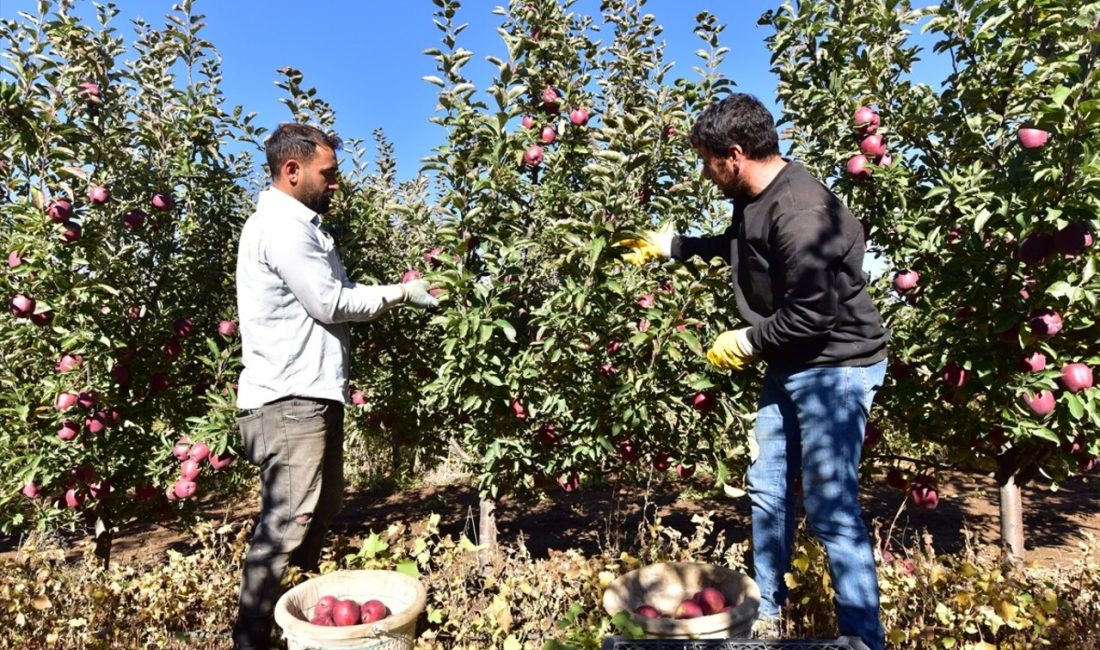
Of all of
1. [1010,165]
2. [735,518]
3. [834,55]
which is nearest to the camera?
[1010,165]

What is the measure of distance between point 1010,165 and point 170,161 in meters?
3.84

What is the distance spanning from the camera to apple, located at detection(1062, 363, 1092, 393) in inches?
90.6

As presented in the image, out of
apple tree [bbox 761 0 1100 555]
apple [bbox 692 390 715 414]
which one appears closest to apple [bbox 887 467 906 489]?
apple tree [bbox 761 0 1100 555]

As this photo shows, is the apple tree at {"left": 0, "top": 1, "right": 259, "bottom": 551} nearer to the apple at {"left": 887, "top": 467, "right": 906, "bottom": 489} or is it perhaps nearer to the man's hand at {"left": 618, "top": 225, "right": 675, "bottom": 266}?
the man's hand at {"left": 618, "top": 225, "right": 675, "bottom": 266}

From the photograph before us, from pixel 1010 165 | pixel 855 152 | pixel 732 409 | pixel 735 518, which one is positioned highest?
pixel 855 152

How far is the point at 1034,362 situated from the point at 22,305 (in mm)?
Result: 4080

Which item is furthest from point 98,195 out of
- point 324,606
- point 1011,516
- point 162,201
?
point 1011,516

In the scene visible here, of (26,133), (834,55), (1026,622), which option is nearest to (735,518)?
(1026,622)

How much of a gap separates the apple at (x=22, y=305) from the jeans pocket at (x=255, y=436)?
1446mm

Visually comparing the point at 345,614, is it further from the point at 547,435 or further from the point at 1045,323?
the point at 1045,323

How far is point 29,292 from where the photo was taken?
302cm

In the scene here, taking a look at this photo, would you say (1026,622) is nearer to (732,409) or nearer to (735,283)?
(732,409)

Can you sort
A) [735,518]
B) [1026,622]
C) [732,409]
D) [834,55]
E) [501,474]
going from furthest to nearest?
[735,518]
[501,474]
[834,55]
[732,409]
[1026,622]

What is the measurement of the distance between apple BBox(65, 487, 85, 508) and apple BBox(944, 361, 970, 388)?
13.2 ft
